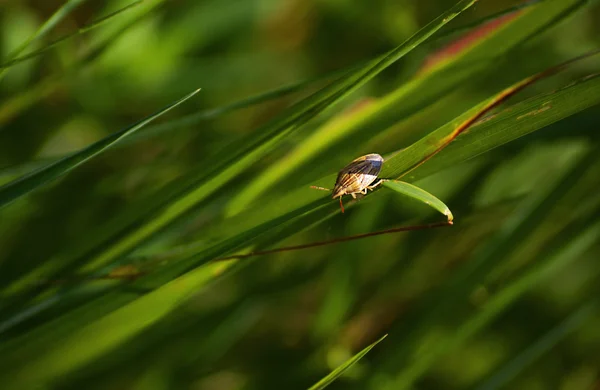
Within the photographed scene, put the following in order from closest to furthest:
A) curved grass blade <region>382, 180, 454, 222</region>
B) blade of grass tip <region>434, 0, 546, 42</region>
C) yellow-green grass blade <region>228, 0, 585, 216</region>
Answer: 1. curved grass blade <region>382, 180, 454, 222</region>
2. blade of grass tip <region>434, 0, 546, 42</region>
3. yellow-green grass blade <region>228, 0, 585, 216</region>

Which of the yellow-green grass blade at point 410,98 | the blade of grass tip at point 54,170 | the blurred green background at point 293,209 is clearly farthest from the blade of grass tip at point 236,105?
the blade of grass tip at point 54,170

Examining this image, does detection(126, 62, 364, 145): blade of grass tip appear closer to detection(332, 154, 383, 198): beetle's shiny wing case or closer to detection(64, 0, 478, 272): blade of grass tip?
detection(64, 0, 478, 272): blade of grass tip

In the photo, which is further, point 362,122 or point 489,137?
point 362,122

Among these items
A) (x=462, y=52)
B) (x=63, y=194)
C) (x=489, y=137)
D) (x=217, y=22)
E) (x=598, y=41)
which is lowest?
(x=489, y=137)

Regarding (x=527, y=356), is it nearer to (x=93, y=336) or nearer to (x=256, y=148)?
(x=256, y=148)

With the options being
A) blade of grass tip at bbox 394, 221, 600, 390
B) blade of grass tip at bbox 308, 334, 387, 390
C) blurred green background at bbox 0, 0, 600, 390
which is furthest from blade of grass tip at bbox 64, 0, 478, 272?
blade of grass tip at bbox 394, 221, 600, 390

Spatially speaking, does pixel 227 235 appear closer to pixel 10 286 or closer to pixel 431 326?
pixel 10 286

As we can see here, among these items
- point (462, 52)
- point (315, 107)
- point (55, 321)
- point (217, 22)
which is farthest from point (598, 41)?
point (55, 321)
